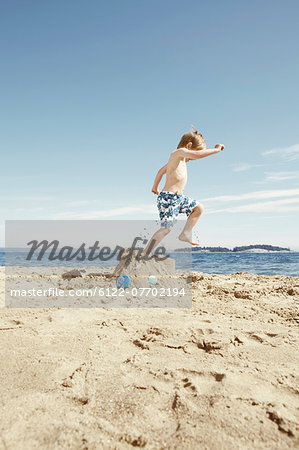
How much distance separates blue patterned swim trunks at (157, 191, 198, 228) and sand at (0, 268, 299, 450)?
1.60 m

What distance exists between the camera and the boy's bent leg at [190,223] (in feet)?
14.1

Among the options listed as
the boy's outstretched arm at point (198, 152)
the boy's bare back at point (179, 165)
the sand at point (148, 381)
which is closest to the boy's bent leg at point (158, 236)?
the boy's bare back at point (179, 165)

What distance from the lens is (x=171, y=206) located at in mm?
4223

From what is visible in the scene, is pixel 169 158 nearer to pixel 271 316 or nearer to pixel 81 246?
pixel 81 246

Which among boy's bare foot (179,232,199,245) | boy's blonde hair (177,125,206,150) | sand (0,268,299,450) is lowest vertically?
sand (0,268,299,450)

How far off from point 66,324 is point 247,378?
5.28 feet

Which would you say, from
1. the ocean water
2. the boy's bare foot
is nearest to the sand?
the boy's bare foot

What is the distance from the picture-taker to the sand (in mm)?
1164

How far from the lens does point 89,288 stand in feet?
13.8

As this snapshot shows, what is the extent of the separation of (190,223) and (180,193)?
48 cm

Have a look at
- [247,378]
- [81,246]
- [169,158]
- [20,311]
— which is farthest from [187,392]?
[81,246]

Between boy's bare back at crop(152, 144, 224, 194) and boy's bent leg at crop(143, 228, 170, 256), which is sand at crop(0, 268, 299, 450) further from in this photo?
boy's bare back at crop(152, 144, 224, 194)

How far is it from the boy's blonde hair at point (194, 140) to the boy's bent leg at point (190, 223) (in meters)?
0.87

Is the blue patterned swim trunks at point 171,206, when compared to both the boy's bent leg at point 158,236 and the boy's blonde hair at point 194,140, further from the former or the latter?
A: the boy's blonde hair at point 194,140
